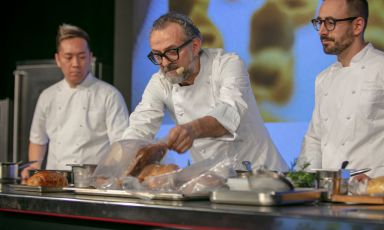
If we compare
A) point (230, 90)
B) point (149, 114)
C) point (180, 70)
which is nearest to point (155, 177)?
point (230, 90)

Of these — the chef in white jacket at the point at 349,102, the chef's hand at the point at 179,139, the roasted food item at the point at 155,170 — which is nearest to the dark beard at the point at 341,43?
the chef in white jacket at the point at 349,102

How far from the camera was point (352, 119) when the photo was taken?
3.26 m

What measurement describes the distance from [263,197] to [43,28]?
4.74m

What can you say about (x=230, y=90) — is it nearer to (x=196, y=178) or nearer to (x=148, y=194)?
(x=196, y=178)

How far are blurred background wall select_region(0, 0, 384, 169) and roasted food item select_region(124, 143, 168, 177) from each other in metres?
2.61

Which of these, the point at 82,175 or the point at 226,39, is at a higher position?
the point at 226,39

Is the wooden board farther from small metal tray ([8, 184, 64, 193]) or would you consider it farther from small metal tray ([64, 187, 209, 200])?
small metal tray ([8, 184, 64, 193])

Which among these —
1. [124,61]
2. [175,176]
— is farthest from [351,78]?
[124,61]

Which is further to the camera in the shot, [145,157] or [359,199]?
[145,157]

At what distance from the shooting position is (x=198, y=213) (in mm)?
1631

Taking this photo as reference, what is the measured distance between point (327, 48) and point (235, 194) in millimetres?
1787

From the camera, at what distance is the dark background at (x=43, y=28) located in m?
5.64

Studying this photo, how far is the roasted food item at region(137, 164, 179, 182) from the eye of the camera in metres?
2.17

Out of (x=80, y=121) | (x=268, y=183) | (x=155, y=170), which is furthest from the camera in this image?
(x=80, y=121)
